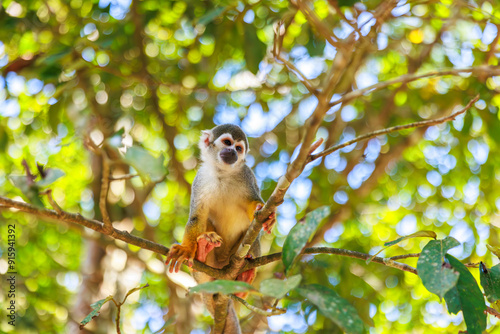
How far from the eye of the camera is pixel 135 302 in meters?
5.62

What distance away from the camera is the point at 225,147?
3.37 meters

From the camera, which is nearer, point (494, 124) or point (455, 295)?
point (455, 295)

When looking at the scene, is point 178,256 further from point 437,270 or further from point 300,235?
point 437,270

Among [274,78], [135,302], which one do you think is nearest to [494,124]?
[274,78]

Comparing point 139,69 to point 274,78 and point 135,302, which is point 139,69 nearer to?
point 274,78

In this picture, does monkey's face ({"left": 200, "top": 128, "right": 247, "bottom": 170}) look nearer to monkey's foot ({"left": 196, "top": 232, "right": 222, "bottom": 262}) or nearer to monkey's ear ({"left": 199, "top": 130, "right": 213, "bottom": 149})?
monkey's ear ({"left": 199, "top": 130, "right": 213, "bottom": 149})

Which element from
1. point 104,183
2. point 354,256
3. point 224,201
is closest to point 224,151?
point 224,201

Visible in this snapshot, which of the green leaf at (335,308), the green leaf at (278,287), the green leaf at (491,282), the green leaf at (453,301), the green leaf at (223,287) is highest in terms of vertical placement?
the green leaf at (278,287)

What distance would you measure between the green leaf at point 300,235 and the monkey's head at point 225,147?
1720 millimetres

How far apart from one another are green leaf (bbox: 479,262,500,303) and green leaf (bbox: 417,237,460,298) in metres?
0.34

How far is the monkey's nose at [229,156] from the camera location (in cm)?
324

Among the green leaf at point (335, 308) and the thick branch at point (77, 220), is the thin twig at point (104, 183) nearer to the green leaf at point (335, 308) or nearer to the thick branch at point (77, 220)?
the thick branch at point (77, 220)

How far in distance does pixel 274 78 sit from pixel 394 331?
290 cm

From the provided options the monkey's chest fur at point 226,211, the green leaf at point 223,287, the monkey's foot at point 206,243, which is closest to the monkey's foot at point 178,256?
the monkey's foot at point 206,243
